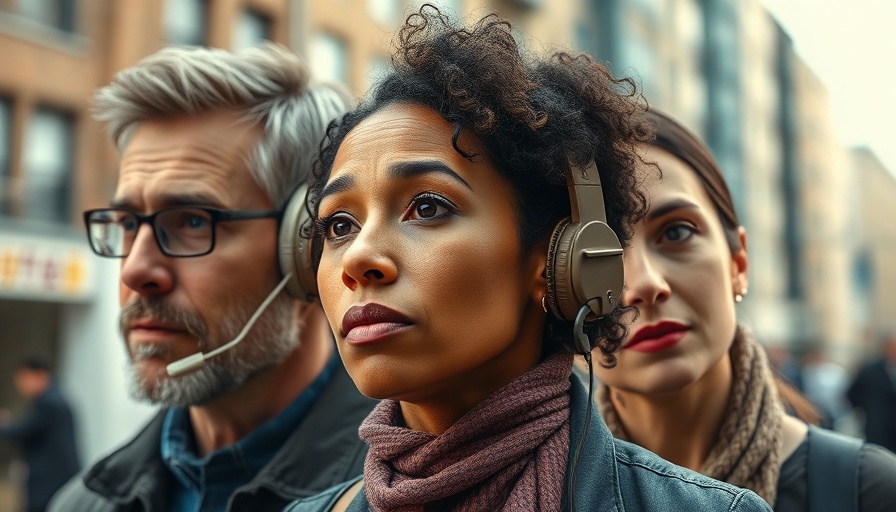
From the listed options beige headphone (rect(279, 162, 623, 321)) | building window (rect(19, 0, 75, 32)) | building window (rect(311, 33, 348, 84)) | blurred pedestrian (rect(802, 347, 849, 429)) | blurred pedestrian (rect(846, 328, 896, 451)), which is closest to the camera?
beige headphone (rect(279, 162, 623, 321))

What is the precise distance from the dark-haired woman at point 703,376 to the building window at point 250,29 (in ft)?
54.2

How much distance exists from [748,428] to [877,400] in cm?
756

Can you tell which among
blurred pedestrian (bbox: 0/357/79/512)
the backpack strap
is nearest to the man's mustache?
the backpack strap

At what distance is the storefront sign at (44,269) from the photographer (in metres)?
15.2

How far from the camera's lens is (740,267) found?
2869mm

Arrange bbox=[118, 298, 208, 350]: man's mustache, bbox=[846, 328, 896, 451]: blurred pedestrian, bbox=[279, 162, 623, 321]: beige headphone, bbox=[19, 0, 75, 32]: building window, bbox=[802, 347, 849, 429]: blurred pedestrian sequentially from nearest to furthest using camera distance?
bbox=[279, 162, 623, 321]: beige headphone < bbox=[118, 298, 208, 350]: man's mustache < bbox=[846, 328, 896, 451]: blurred pedestrian < bbox=[802, 347, 849, 429]: blurred pedestrian < bbox=[19, 0, 75, 32]: building window

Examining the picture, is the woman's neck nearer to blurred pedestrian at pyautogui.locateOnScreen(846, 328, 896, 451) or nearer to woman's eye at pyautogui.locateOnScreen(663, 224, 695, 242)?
woman's eye at pyautogui.locateOnScreen(663, 224, 695, 242)

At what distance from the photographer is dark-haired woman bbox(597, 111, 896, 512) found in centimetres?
248

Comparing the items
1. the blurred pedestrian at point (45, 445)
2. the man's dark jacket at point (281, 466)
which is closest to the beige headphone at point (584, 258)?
the man's dark jacket at point (281, 466)

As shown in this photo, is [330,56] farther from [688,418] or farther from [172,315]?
[688,418]

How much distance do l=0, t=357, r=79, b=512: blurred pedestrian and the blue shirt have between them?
514 cm

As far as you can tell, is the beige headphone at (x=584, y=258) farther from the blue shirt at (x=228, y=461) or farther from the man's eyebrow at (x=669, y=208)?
the blue shirt at (x=228, y=461)

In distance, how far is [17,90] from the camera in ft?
50.4

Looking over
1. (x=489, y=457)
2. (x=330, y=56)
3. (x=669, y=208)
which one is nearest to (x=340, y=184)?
(x=489, y=457)
